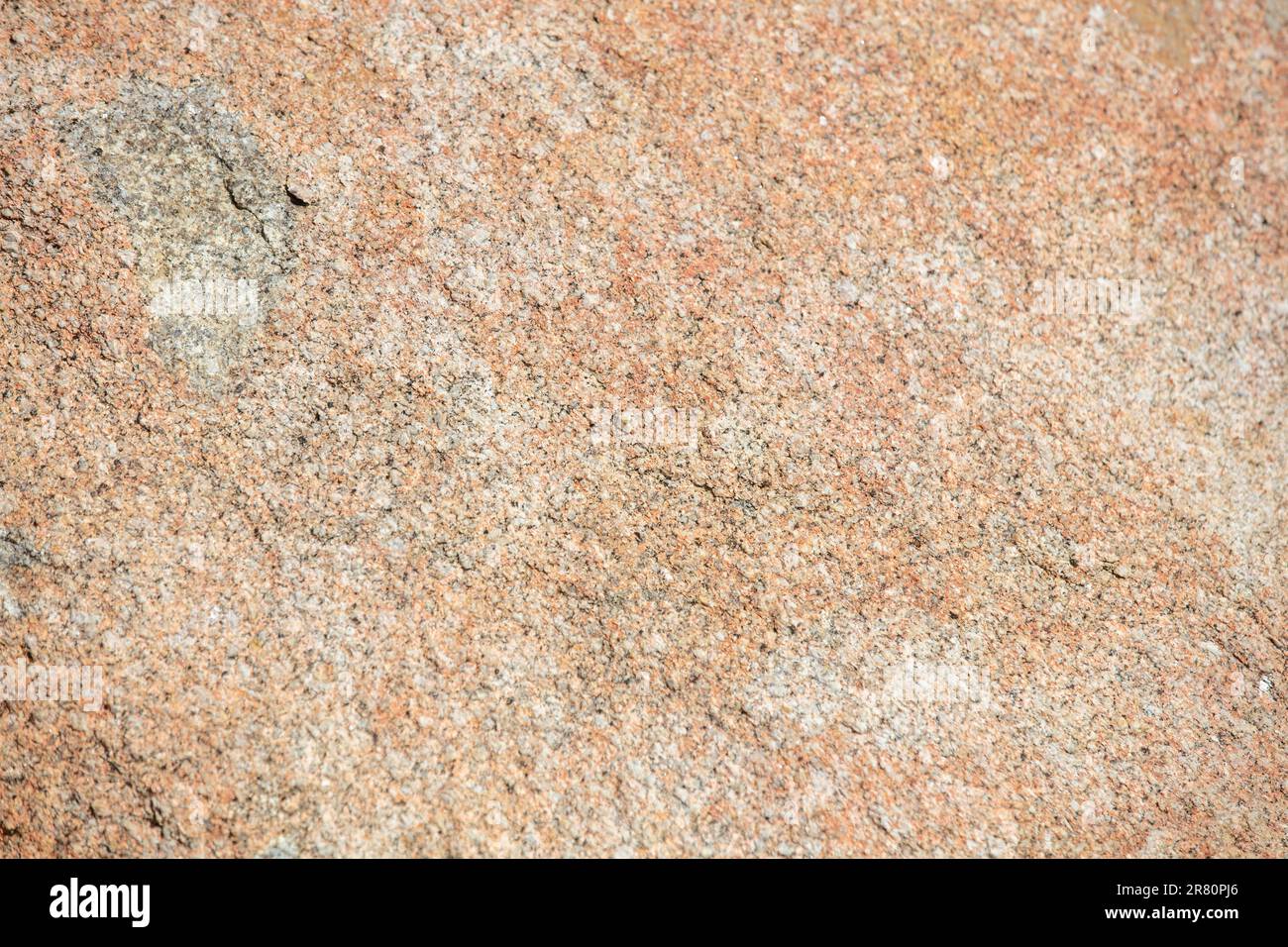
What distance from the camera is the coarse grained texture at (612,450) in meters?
1.98

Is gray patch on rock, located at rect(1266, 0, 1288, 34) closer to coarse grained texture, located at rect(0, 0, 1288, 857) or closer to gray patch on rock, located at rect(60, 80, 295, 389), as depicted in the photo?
coarse grained texture, located at rect(0, 0, 1288, 857)

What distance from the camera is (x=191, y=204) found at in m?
2.21

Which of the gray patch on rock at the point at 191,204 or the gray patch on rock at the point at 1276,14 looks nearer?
the gray patch on rock at the point at 191,204

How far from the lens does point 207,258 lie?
219 cm

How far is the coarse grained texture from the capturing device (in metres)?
1.98

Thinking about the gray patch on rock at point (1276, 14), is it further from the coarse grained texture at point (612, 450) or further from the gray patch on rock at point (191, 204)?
the gray patch on rock at point (191, 204)

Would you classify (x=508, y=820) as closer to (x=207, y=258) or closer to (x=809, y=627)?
(x=809, y=627)

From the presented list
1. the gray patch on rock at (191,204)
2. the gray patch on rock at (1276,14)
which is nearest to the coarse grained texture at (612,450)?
the gray patch on rock at (191,204)

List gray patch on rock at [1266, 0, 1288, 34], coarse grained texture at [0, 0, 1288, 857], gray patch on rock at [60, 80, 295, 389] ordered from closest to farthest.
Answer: coarse grained texture at [0, 0, 1288, 857], gray patch on rock at [60, 80, 295, 389], gray patch on rock at [1266, 0, 1288, 34]

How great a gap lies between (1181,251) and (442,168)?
1.94 meters

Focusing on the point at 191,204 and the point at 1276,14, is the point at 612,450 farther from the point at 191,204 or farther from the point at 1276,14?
the point at 1276,14

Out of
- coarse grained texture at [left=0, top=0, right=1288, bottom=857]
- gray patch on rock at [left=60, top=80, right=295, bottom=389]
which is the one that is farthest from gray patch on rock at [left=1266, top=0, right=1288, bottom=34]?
gray patch on rock at [left=60, top=80, right=295, bottom=389]

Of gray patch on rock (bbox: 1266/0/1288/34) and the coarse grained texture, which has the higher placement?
gray patch on rock (bbox: 1266/0/1288/34)

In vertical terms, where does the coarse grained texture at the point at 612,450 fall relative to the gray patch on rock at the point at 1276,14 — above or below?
below
